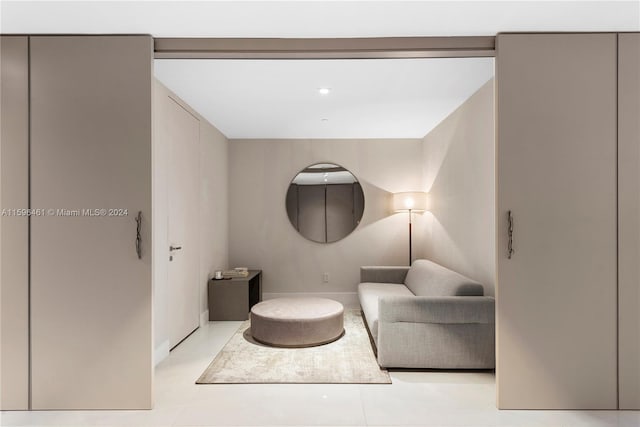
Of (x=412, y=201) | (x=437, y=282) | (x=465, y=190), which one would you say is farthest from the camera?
(x=412, y=201)

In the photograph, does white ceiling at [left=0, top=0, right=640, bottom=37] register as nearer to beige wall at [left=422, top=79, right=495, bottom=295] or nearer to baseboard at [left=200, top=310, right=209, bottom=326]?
beige wall at [left=422, top=79, right=495, bottom=295]

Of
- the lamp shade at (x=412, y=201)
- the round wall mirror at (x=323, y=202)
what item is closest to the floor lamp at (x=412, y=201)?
the lamp shade at (x=412, y=201)

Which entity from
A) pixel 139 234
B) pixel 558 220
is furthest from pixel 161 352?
pixel 558 220

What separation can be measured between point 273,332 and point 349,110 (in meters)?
2.42

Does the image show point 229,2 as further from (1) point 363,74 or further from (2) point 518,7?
(2) point 518,7

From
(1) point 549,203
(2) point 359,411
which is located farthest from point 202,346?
(1) point 549,203

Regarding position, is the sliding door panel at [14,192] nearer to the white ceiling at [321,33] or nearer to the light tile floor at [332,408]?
the white ceiling at [321,33]

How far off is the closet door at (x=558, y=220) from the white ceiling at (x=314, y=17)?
188 mm

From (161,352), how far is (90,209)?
4.93 feet

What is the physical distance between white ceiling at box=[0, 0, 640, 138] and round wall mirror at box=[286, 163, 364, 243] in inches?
32.9

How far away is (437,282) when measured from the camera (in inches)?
142

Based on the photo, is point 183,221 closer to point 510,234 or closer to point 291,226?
point 291,226

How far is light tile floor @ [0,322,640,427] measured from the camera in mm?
2205

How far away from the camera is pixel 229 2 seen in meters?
1.98
